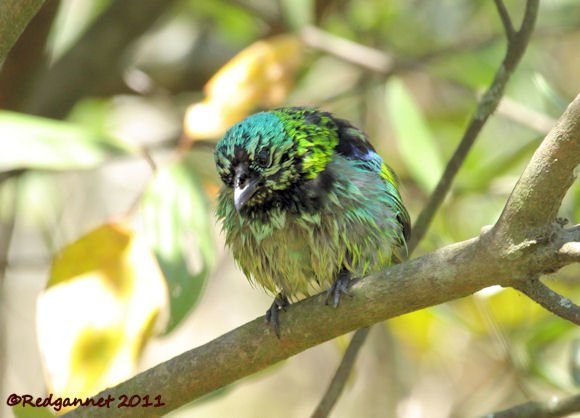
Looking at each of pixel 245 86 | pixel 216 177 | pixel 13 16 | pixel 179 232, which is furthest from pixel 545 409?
pixel 216 177

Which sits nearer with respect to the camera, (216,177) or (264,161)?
(264,161)

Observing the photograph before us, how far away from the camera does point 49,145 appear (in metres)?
3.84

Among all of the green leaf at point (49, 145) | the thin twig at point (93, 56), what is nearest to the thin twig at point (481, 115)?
the green leaf at point (49, 145)

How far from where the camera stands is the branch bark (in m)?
2.61

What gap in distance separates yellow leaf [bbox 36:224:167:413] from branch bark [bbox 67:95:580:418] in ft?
0.77

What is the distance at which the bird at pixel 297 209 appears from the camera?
3.79 metres

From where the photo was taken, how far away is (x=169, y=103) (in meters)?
6.41

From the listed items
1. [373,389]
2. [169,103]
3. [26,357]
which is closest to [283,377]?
[373,389]

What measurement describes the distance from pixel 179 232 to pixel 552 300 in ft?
5.67

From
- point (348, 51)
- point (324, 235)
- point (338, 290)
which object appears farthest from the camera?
point (348, 51)

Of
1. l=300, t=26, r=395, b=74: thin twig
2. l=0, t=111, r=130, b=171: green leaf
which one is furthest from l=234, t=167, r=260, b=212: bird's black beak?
l=300, t=26, r=395, b=74: thin twig

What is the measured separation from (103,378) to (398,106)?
7.07 ft

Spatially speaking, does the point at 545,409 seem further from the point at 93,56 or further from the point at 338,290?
the point at 93,56

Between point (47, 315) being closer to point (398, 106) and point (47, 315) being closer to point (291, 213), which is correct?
point (291, 213)
